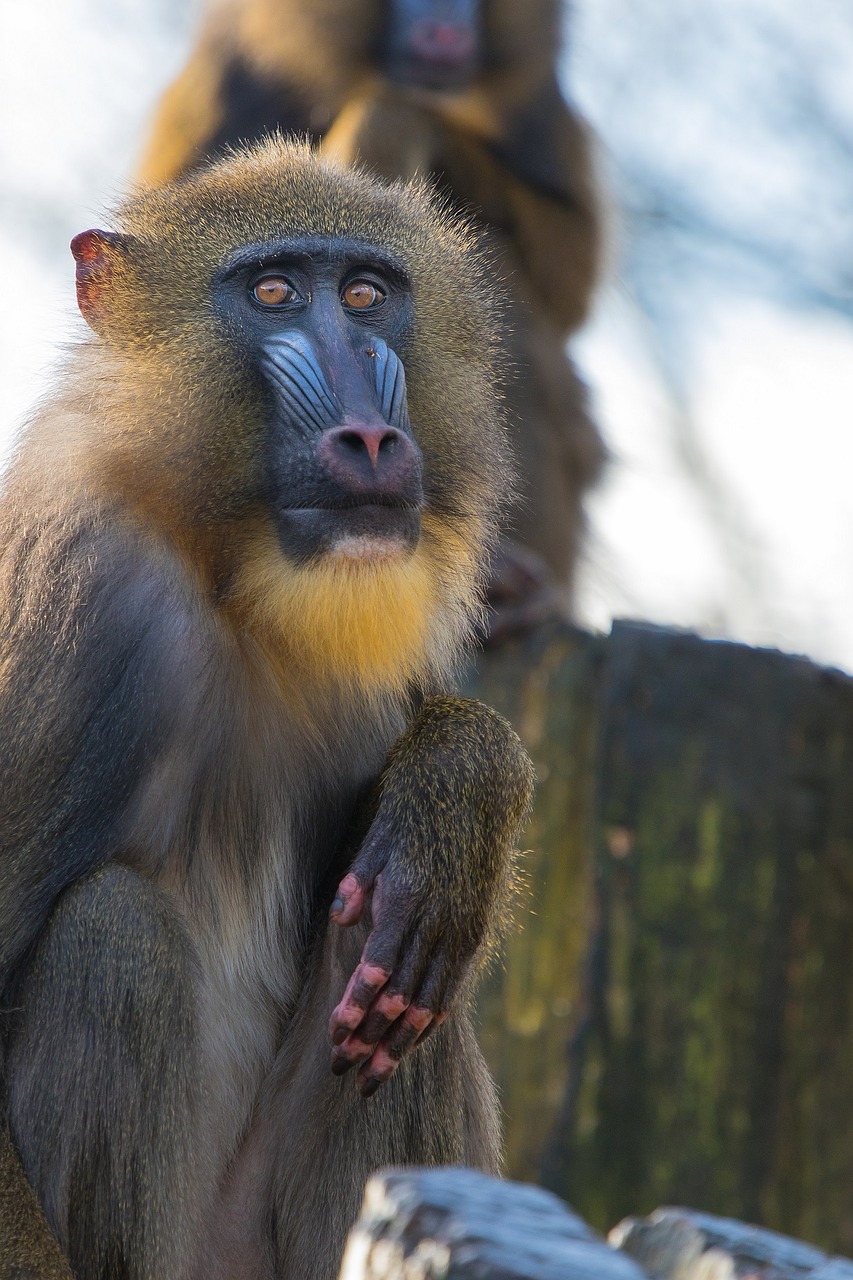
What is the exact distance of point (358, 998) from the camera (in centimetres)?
333

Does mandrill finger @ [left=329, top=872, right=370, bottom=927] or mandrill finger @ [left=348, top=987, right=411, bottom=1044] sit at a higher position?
mandrill finger @ [left=329, top=872, right=370, bottom=927]

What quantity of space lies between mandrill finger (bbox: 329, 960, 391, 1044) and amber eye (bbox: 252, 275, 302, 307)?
4.03 ft

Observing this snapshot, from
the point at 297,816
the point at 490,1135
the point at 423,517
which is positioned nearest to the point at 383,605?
the point at 423,517

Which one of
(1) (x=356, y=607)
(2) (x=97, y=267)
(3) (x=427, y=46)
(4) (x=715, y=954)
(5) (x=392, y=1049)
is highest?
(3) (x=427, y=46)

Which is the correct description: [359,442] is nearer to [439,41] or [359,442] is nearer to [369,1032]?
[369,1032]

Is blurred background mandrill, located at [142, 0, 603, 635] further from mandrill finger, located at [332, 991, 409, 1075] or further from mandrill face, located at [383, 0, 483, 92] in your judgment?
mandrill finger, located at [332, 991, 409, 1075]

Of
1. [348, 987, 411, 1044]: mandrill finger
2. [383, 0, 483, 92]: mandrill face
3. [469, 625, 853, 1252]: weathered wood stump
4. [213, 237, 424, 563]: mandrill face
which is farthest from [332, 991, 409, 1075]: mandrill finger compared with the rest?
[383, 0, 483, 92]: mandrill face

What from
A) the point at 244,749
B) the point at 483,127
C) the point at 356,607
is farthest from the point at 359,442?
the point at 483,127

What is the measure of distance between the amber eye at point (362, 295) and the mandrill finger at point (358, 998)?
1242 millimetres

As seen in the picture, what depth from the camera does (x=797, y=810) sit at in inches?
209

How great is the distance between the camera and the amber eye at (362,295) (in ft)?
11.8

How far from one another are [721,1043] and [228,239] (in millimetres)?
2803

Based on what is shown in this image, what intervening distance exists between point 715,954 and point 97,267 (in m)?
2.74

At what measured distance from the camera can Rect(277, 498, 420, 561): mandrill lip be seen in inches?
128
